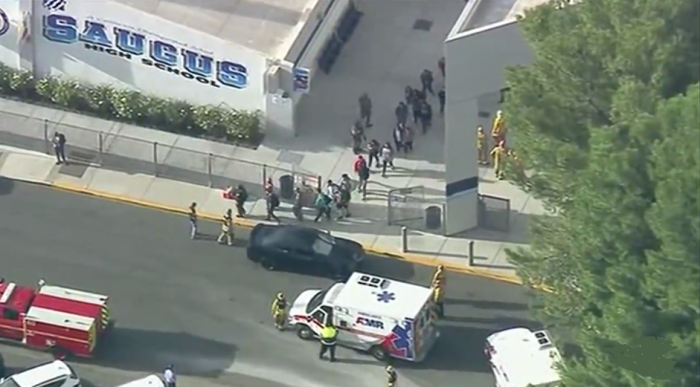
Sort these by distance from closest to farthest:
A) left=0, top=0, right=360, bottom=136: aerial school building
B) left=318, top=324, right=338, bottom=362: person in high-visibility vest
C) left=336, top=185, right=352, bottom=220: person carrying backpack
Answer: left=318, top=324, right=338, bottom=362: person in high-visibility vest → left=336, top=185, right=352, bottom=220: person carrying backpack → left=0, top=0, right=360, bottom=136: aerial school building

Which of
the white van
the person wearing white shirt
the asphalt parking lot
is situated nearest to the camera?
the white van

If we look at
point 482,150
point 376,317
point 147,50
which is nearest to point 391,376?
point 376,317

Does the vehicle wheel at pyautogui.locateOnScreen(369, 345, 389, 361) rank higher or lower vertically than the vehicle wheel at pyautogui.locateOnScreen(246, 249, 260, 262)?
lower

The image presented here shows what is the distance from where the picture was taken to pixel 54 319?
52.3 meters

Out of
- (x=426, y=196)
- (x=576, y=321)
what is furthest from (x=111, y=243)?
(x=576, y=321)

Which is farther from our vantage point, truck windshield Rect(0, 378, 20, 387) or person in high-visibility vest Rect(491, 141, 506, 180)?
person in high-visibility vest Rect(491, 141, 506, 180)

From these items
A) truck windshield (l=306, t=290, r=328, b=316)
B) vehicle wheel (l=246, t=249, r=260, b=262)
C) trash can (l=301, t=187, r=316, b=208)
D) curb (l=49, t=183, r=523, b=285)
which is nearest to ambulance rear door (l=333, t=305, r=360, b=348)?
truck windshield (l=306, t=290, r=328, b=316)

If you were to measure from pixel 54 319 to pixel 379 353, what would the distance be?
8688mm

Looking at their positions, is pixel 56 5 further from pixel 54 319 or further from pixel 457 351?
pixel 457 351

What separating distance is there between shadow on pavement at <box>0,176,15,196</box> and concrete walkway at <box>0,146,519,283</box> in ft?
0.87

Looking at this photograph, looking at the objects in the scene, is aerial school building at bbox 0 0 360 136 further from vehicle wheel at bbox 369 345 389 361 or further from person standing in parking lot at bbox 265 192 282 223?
vehicle wheel at bbox 369 345 389 361

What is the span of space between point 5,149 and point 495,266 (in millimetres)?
16129

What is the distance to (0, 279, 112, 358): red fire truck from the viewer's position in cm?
5225

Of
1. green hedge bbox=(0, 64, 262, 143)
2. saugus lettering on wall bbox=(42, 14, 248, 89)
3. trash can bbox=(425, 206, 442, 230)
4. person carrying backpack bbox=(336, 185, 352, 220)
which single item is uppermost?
saugus lettering on wall bbox=(42, 14, 248, 89)
